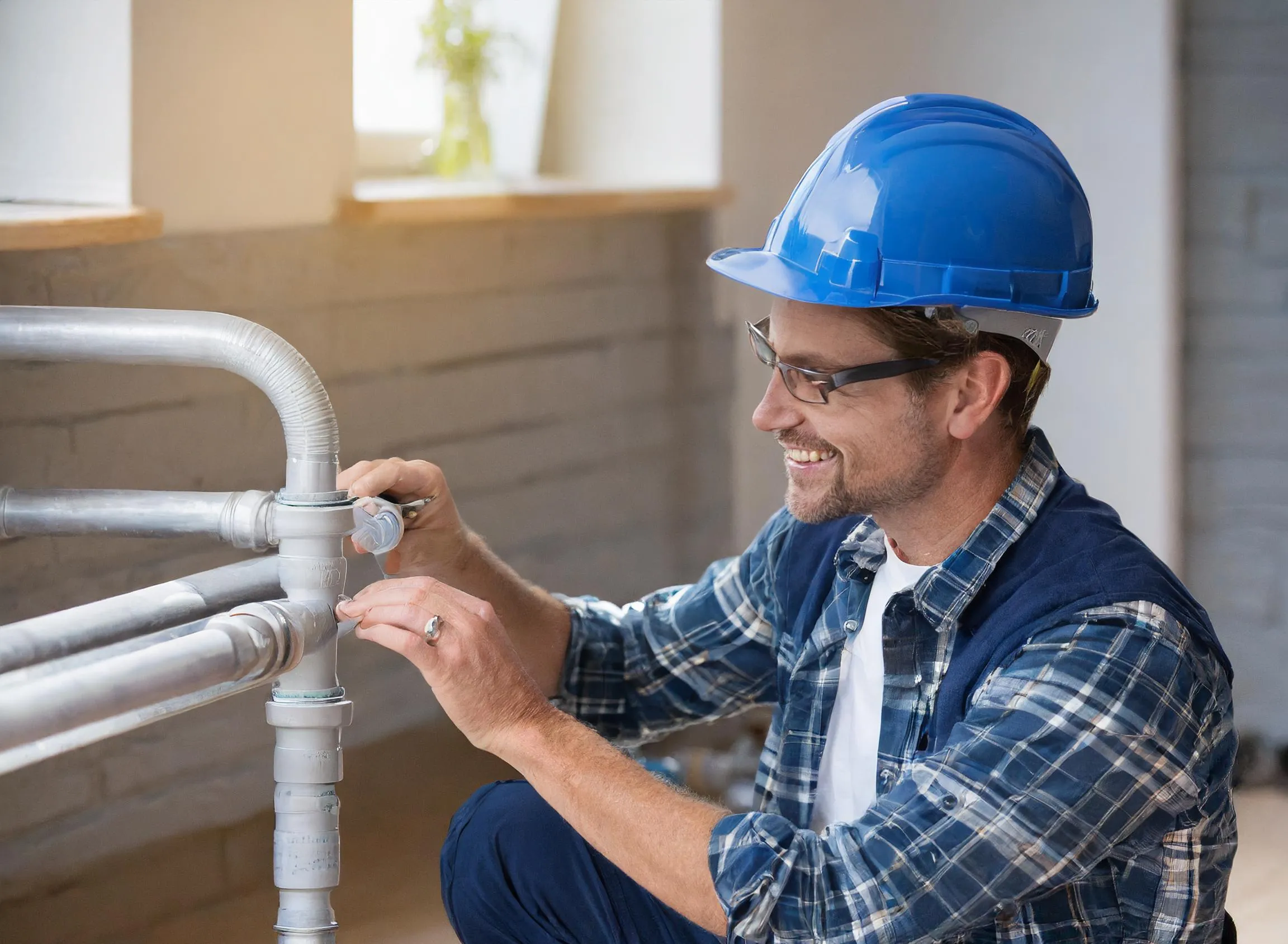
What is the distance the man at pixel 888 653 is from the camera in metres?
1.06

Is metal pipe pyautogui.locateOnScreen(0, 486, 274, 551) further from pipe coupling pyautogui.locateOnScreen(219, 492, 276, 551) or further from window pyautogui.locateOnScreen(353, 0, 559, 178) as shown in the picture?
window pyautogui.locateOnScreen(353, 0, 559, 178)

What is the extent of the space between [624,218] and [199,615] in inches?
61.0

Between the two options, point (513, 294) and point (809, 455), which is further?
point (513, 294)

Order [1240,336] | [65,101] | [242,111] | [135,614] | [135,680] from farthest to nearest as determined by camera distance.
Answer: [1240,336] → [242,111] → [65,101] → [135,614] → [135,680]

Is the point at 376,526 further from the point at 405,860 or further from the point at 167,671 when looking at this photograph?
the point at 405,860

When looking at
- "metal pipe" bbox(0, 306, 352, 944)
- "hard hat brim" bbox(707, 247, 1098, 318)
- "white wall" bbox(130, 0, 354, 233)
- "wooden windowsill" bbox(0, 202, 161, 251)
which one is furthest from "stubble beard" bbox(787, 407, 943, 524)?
"white wall" bbox(130, 0, 354, 233)

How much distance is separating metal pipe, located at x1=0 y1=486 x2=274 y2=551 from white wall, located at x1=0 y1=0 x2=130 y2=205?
0.65 meters

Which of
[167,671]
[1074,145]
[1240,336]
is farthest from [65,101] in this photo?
[1240,336]

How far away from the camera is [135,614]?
91 cm

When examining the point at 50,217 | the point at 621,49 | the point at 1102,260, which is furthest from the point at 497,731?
the point at 1102,260

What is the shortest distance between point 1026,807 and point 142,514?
2.14 ft

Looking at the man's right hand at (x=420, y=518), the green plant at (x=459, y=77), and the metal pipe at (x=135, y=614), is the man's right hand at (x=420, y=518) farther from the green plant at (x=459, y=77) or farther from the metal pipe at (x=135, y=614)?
the green plant at (x=459, y=77)

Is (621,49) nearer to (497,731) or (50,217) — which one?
(50,217)

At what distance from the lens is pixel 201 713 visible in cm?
185
